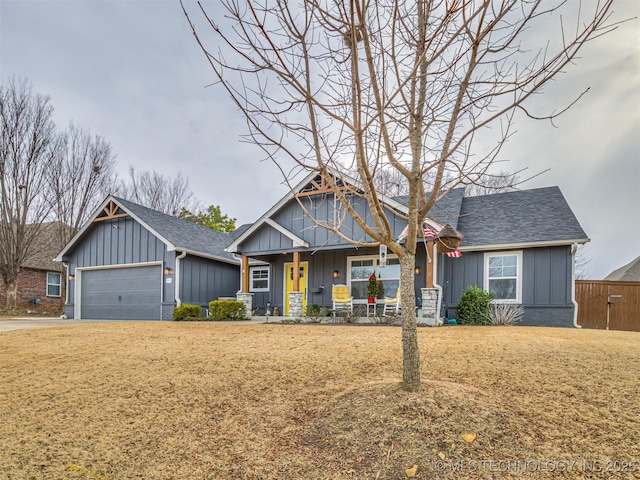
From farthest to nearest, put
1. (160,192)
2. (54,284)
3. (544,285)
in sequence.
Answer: (160,192) < (54,284) < (544,285)

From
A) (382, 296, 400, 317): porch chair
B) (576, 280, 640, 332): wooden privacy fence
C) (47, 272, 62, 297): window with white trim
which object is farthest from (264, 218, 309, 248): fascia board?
(47, 272, 62, 297): window with white trim

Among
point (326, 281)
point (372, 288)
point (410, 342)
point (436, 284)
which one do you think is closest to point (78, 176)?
point (326, 281)

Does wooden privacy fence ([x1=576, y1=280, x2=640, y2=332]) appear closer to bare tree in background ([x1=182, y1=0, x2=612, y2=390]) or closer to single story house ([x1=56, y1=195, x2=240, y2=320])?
bare tree in background ([x1=182, y1=0, x2=612, y2=390])

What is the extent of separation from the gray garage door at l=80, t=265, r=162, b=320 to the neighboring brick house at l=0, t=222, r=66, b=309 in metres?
5.56

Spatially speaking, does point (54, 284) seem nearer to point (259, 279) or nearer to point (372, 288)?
point (259, 279)

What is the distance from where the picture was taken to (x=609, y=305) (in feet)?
38.4

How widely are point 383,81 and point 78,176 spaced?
21674 mm

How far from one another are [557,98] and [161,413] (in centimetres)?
551

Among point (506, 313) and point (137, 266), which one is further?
point (137, 266)

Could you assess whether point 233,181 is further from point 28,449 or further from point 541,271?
point 28,449

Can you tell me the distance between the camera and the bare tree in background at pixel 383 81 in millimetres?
2904

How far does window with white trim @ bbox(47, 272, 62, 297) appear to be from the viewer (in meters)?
21.2

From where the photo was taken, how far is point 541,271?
448 inches

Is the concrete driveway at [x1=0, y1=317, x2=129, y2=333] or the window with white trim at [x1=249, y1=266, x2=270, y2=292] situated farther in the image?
the window with white trim at [x1=249, y1=266, x2=270, y2=292]
